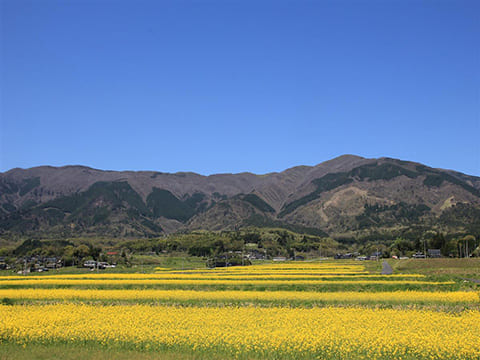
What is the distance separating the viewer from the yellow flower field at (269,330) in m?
23.9

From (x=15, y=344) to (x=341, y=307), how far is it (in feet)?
77.2

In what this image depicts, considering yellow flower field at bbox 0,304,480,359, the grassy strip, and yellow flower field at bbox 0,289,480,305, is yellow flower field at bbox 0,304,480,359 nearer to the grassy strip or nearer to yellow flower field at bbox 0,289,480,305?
the grassy strip

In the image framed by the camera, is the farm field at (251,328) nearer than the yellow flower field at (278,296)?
Yes

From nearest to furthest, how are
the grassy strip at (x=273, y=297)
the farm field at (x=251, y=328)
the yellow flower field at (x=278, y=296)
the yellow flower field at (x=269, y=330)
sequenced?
1. the yellow flower field at (x=269, y=330)
2. the farm field at (x=251, y=328)
3. the grassy strip at (x=273, y=297)
4. the yellow flower field at (x=278, y=296)

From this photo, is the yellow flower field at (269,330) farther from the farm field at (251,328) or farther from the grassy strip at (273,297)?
the grassy strip at (273,297)

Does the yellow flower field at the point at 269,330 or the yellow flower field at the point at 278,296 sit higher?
the yellow flower field at the point at 269,330

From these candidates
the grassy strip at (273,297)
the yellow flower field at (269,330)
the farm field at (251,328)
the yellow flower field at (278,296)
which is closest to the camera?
the yellow flower field at (269,330)

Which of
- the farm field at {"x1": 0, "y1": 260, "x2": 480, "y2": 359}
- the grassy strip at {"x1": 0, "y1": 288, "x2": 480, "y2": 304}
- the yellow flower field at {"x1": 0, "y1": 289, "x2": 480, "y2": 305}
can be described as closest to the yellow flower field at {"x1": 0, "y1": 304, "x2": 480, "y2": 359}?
the farm field at {"x1": 0, "y1": 260, "x2": 480, "y2": 359}

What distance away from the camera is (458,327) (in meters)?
28.2

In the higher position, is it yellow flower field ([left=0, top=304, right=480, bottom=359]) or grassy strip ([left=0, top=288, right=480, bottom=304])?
yellow flower field ([left=0, top=304, right=480, bottom=359])

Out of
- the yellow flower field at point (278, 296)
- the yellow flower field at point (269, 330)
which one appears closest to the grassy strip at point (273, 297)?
the yellow flower field at point (278, 296)

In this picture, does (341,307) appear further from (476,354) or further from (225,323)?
(476,354)

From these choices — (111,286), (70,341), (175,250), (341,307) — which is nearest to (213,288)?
(111,286)

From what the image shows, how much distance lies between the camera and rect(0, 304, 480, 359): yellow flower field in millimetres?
23891
